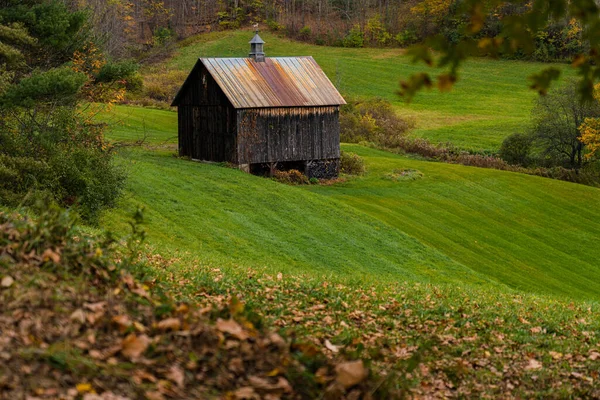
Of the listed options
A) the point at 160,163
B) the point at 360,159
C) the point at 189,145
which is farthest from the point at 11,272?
the point at 360,159

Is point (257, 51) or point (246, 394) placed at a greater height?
point (257, 51)

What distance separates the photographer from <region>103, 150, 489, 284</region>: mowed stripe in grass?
88.3ft

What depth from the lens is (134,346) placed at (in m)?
6.11

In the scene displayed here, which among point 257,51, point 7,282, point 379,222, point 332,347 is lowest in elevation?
point 379,222

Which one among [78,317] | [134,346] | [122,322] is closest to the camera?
[134,346]

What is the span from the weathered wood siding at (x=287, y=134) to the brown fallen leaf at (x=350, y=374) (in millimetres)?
39585

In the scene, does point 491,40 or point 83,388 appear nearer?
point 83,388

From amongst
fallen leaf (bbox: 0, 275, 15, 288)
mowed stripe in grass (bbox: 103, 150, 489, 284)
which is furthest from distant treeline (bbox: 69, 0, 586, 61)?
fallen leaf (bbox: 0, 275, 15, 288)

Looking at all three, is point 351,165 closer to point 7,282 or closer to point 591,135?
point 591,135

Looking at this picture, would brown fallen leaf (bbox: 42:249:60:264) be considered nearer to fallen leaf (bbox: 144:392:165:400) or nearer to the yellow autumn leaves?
fallen leaf (bbox: 144:392:165:400)

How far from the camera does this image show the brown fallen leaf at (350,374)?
20.8 ft

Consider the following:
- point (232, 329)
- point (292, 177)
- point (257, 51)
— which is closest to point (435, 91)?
point (257, 51)

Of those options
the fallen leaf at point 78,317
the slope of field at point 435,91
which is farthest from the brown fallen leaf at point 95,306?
the slope of field at point 435,91

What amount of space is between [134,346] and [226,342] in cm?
80
